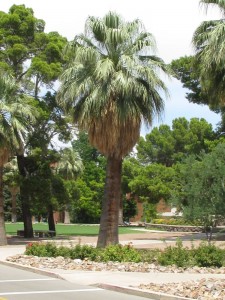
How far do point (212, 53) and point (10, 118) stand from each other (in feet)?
44.3

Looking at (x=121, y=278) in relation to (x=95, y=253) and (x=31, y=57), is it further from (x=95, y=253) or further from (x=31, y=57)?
(x=31, y=57)

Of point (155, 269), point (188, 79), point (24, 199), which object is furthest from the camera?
point (188, 79)

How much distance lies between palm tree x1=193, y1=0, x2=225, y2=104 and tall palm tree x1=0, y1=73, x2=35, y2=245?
36.9 feet

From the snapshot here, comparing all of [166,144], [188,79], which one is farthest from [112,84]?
[166,144]

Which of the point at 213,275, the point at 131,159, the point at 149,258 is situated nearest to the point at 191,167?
the point at 149,258

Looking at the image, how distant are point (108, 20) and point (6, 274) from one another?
11.9 metres

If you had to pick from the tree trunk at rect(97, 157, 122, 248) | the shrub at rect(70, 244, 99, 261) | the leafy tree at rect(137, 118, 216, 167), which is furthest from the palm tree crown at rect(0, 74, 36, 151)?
the leafy tree at rect(137, 118, 216, 167)

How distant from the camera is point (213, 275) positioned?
49.2 feet

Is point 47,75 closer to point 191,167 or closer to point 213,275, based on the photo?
point 191,167

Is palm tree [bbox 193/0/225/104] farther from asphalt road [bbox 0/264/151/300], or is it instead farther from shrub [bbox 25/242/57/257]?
asphalt road [bbox 0/264/151/300]

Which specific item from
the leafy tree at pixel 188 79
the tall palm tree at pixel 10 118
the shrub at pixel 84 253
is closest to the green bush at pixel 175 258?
the shrub at pixel 84 253

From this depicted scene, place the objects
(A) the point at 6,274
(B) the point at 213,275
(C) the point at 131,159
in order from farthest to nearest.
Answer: (C) the point at 131,159
(A) the point at 6,274
(B) the point at 213,275

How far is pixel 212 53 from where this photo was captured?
1980 cm

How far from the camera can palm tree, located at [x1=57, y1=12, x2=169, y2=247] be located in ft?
71.8
